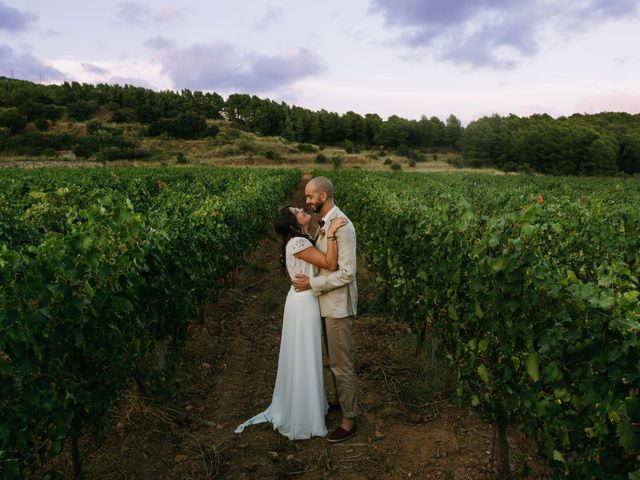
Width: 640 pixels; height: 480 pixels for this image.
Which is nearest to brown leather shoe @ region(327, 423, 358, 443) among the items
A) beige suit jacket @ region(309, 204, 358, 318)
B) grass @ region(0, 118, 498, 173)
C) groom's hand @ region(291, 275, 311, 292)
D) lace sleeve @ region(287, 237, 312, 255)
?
beige suit jacket @ region(309, 204, 358, 318)

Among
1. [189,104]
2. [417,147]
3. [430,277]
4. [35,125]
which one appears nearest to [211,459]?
[430,277]

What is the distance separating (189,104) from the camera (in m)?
108

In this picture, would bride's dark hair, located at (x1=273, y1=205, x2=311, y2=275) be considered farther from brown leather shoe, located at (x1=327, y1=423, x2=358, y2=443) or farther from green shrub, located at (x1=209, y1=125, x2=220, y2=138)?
green shrub, located at (x1=209, y1=125, x2=220, y2=138)

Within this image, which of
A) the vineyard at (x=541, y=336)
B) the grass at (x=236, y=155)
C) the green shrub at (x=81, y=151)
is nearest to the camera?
the vineyard at (x=541, y=336)

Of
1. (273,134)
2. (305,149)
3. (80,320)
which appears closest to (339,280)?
(80,320)

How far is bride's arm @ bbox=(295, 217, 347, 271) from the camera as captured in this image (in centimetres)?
381

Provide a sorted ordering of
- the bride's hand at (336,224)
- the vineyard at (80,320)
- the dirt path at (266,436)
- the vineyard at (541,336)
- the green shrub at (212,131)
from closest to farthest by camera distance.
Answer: the vineyard at (541,336), the vineyard at (80,320), the dirt path at (266,436), the bride's hand at (336,224), the green shrub at (212,131)

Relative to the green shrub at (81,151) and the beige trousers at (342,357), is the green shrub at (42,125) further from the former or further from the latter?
the beige trousers at (342,357)

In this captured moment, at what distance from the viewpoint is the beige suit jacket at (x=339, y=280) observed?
384 cm

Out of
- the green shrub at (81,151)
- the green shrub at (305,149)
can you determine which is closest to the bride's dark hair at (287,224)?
the green shrub at (81,151)

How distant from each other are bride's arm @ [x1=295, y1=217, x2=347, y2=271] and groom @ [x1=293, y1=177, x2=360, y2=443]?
0.10 feet

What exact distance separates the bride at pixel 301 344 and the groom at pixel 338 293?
4.1 inches

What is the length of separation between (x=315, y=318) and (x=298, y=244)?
2.21ft

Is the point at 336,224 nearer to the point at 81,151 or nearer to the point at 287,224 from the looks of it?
the point at 287,224
